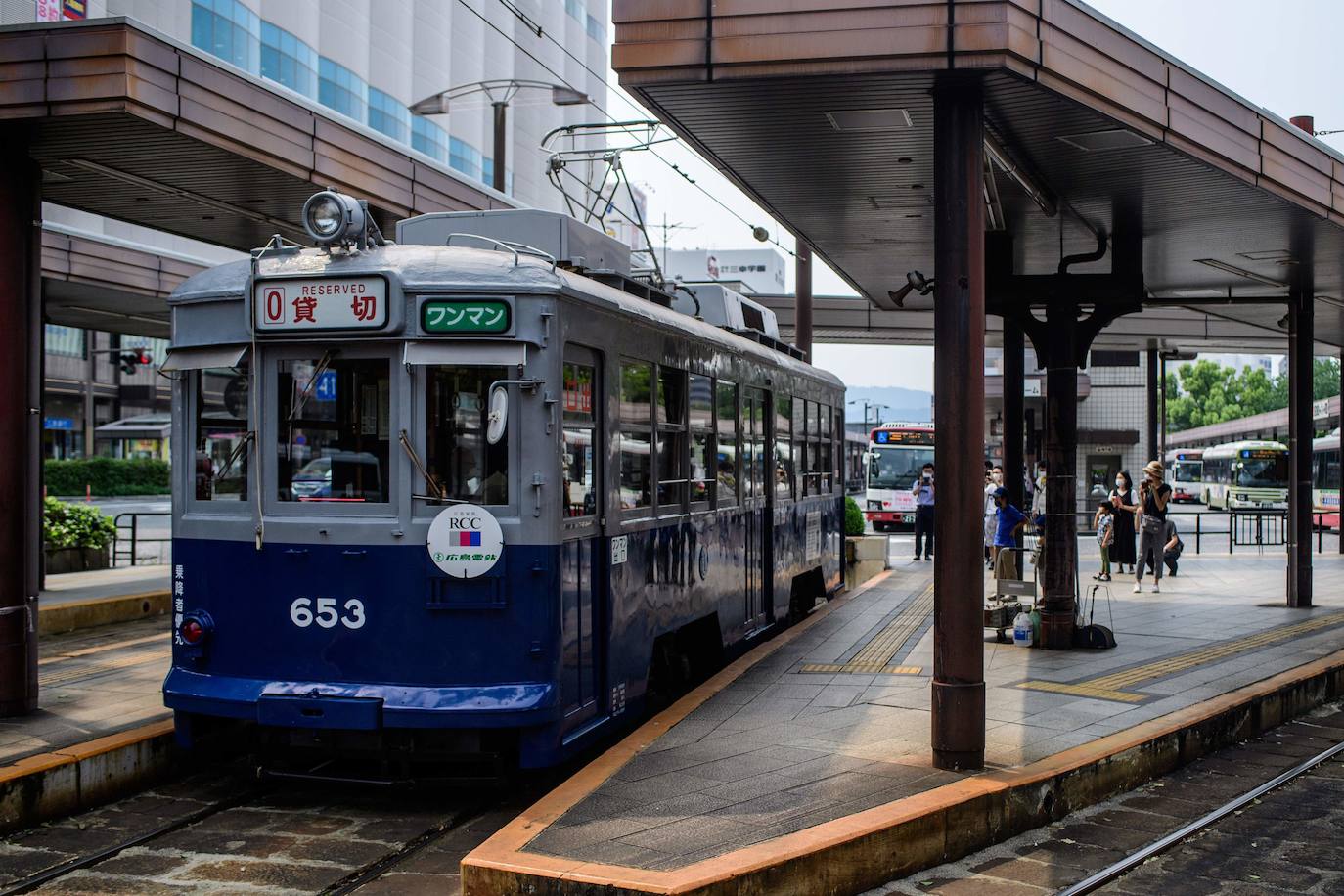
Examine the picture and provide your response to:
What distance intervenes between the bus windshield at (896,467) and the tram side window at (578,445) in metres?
25.5

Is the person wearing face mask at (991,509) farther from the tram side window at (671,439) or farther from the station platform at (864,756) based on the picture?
the tram side window at (671,439)

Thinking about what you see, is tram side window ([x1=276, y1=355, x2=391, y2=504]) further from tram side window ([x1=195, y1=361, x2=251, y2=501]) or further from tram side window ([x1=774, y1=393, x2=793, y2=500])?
tram side window ([x1=774, y1=393, x2=793, y2=500])

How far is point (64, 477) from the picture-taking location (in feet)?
145

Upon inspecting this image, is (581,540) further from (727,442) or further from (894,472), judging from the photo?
(894,472)

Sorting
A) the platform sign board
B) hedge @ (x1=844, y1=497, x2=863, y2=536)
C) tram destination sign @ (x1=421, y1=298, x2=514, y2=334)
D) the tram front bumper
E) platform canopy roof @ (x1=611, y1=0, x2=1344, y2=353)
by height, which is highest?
platform canopy roof @ (x1=611, y1=0, x2=1344, y2=353)

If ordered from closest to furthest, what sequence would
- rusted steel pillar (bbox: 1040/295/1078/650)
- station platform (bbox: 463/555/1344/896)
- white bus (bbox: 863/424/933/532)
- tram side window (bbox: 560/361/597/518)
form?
1. station platform (bbox: 463/555/1344/896)
2. tram side window (bbox: 560/361/597/518)
3. rusted steel pillar (bbox: 1040/295/1078/650)
4. white bus (bbox: 863/424/933/532)

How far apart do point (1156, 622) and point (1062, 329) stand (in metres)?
3.83

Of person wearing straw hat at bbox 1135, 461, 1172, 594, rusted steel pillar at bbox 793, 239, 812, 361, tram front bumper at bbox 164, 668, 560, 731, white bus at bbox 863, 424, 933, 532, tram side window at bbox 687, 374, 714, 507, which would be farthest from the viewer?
white bus at bbox 863, 424, 933, 532

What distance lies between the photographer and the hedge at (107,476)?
145 ft

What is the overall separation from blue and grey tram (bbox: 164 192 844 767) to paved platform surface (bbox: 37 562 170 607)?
718 cm

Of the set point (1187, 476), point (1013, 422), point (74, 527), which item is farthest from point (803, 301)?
point (1187, 476)

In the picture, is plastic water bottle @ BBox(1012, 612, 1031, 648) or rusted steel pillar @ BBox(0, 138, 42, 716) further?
plastic water bottle @ BBox(1012, 612, 1031, 648)

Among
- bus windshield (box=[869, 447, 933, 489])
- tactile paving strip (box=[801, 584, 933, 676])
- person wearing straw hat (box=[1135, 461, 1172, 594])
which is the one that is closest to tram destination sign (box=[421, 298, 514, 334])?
tactile paving strip (box=[801, 584, 933, 676])

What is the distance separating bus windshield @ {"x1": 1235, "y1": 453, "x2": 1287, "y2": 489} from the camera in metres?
45.2
